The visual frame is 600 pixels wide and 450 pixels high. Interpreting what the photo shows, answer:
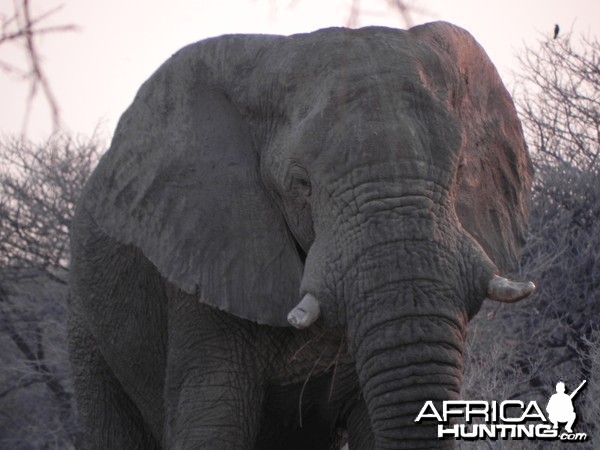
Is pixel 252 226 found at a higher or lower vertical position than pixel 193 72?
lower

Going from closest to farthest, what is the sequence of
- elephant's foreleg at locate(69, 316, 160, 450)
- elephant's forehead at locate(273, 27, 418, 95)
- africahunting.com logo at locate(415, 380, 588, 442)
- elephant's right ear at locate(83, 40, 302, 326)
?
africahunting.com logo at locate(415, 380, 588, 442) → elephant's forehead at locate(273, 27, 418, 95) → elephant's right ear at locate(83, 40, 302, 326) → elephant's foreleg at locate(69, 316, 160, 450)

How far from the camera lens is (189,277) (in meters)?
4.51

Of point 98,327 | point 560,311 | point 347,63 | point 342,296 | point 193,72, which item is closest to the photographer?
point 342,296

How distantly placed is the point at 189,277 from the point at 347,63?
85 centimetres

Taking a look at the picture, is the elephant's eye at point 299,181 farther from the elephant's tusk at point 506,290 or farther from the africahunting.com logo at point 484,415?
the africahunting.com logo at point 484,415

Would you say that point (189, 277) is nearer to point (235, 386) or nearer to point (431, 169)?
point (235, 386)

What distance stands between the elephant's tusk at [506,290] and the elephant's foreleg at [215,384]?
3.00 feet

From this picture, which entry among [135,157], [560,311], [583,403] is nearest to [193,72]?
[135,157]

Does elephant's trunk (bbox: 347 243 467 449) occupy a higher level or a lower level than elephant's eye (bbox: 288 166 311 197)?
lower

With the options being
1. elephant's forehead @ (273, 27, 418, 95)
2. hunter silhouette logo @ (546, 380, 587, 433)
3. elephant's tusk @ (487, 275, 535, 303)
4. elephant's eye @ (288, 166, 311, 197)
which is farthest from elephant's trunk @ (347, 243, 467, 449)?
hunter silhouette logo @ (546, 380, 587, 433)

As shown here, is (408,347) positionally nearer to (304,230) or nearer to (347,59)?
(304,230)

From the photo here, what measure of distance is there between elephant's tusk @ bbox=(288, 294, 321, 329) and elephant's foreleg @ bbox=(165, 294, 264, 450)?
2.02ft

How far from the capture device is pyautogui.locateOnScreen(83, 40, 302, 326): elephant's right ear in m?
4.44

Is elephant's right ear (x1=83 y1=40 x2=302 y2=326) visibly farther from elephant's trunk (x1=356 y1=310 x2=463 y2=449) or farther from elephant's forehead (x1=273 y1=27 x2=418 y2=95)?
elephant's trunk (x1=356 y1=310 x2=463 y2=449)
